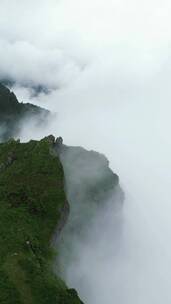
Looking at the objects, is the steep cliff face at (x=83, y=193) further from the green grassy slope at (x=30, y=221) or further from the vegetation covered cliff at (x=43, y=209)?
the green grassy slope at (x=30, y=221)

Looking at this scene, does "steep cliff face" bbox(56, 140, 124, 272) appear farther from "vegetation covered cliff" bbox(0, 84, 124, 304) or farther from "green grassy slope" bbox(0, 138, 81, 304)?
"green grassy slope" bbox(0, 138, 81, 304)

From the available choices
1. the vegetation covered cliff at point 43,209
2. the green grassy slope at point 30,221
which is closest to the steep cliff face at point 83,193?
the vegetation covered cliff at point 43,209

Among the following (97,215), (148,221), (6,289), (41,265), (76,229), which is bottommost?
(6,289)

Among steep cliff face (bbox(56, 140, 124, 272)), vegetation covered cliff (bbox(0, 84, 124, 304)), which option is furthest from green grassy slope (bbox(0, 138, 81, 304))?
steep cliff face (bbox(56, 140, 124, 272))

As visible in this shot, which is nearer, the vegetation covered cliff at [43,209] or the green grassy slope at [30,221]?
the green grassy slope at [30,221]

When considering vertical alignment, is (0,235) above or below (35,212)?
below

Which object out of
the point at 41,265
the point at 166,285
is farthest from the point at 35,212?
the point at 166,285

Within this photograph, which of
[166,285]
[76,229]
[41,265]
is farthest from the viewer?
[166,285]

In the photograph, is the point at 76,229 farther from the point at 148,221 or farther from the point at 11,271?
the point at 148,221

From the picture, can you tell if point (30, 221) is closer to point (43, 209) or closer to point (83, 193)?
point (43, 209)
